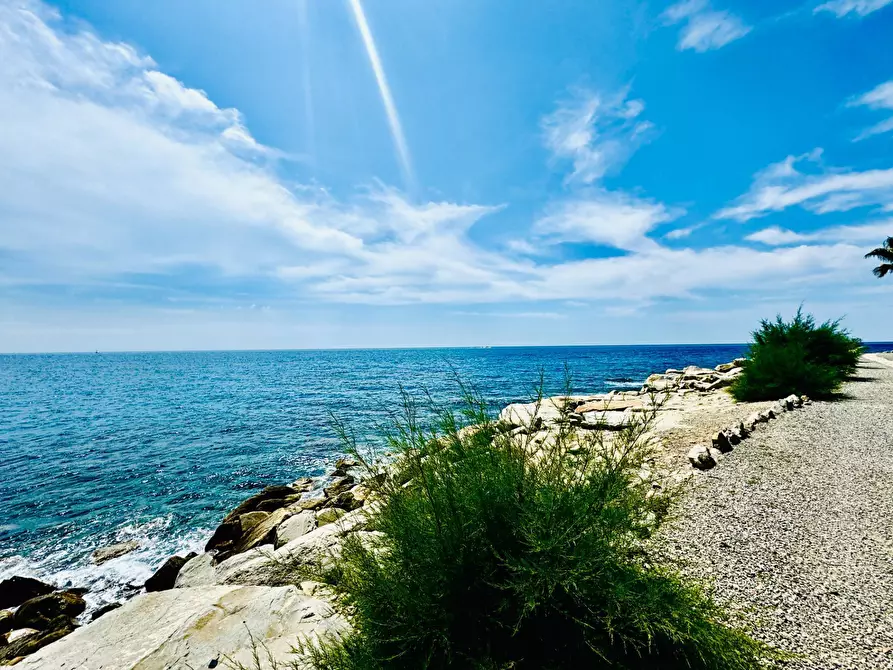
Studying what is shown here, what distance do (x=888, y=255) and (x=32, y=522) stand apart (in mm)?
70586

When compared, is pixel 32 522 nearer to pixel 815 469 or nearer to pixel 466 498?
pixel 466 498

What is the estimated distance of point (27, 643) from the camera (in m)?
6.33

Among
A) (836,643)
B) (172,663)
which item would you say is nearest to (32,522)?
(172,663)

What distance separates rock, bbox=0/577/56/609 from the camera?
7.64 meters

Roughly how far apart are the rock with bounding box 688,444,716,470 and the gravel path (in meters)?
0.16

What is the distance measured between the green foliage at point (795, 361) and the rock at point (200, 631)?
595 inches

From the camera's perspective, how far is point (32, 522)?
11.4 m

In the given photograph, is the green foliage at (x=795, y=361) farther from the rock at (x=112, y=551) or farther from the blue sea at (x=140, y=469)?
the rock at (x=112, y=551)

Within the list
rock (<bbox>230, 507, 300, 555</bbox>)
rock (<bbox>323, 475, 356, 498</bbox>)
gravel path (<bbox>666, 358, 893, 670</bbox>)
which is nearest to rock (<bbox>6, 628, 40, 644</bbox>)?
rock (<bbox>230, 507, 300, 555</bbox>)

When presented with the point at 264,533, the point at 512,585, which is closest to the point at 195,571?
the point at 264,533

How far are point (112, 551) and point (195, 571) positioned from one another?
3599 mm

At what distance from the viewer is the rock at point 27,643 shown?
19.9ft

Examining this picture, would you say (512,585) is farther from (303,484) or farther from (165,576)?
(303,484)

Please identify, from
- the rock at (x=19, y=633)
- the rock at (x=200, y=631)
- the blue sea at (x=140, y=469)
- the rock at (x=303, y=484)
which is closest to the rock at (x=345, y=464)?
the blue sea at (x=140, y=469)
